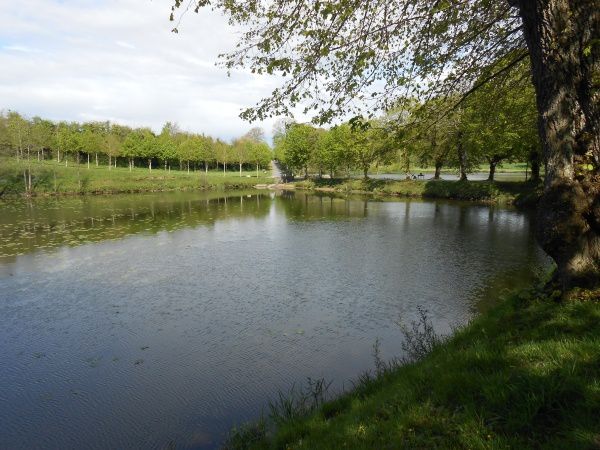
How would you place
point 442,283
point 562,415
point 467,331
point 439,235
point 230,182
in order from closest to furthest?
1. point 562,415
2. point 467,331
3. point 442,283
4. point 439,235
5. point 230,182

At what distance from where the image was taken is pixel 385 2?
757 centimetres

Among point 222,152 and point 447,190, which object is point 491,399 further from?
point 222,152

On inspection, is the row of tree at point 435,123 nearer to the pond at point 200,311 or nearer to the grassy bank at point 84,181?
the pond at point 200,311

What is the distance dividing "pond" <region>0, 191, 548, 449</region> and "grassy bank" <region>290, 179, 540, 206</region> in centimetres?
1436

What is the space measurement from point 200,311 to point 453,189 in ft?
122

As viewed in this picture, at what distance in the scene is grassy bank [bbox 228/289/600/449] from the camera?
3.58m

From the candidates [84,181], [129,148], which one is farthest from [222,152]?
[84,181]

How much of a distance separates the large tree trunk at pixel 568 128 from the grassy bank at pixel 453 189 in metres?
28.4

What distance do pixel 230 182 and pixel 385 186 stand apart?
25.4 m

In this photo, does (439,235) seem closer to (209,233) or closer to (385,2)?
(209,233)

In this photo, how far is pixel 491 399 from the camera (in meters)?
4.02

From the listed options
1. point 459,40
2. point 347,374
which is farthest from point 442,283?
point 459,40

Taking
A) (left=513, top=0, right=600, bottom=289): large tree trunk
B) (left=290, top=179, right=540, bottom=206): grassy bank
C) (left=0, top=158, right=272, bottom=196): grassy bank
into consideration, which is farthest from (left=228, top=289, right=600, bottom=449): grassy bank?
(left=0, top=158, right=272, bottom=196): grassy bank

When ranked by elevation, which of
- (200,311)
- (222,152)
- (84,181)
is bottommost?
(200,311)
